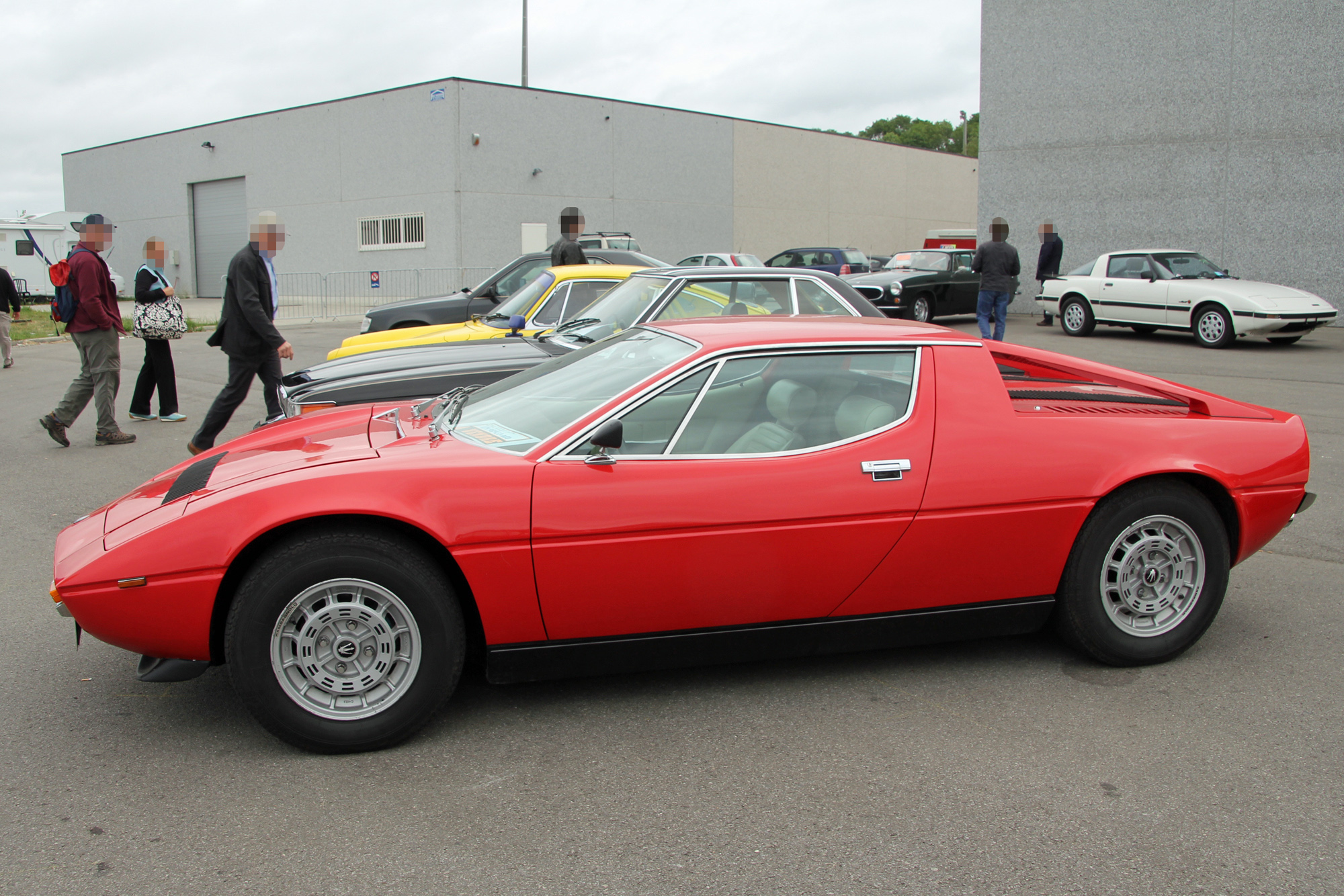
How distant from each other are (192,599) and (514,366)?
133 inches

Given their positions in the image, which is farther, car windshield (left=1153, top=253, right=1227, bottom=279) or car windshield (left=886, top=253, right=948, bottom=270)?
car windshield (left=886, top=253, right=948, bottom=270)

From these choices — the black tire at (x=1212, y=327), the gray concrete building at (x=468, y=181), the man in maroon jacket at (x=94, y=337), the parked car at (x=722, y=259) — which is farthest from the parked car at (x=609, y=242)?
the man in maroon jacket at (x=94, y=337)

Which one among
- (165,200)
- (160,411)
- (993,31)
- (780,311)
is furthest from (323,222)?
(780,311)

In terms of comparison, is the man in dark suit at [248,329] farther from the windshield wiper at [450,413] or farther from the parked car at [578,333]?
the windshield wiper at [450,413]

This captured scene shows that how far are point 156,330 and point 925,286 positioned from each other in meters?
13.2

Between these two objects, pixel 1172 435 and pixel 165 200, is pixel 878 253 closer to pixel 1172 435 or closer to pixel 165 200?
pixel 165 200

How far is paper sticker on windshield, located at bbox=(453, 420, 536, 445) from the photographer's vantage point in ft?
11.1

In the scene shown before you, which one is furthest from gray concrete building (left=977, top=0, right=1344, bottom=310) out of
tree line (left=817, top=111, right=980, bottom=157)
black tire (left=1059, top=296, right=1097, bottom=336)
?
tree line (left=817, top=111, right=980, bottom=157)

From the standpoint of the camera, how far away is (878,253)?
42.4 metres

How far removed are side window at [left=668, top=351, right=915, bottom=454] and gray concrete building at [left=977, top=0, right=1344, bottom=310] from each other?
18502 millimetres

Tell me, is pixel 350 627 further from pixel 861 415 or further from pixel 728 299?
pixel 728 299

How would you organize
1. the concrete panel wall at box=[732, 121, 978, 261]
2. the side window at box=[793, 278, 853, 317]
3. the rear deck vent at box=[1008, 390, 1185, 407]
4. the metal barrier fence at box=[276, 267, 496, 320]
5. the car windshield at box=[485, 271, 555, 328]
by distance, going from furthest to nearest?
the concrete panel wall at box=[732, 121, 978, 261] < the metal barrier fence at box=[276, 267, 496, 320] < the car windshield at box=[485, 271, 555, 328] < the side window at box=[793, 278, 853, 317] < the rear deck vent at box=[1008, 390, 1185, 407]

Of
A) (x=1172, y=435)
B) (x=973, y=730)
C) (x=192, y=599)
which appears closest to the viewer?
(x=192, y=599)

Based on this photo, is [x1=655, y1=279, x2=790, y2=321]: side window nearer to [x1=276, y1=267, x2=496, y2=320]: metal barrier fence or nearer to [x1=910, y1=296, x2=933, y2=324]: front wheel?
[x1=910, y1=296, x2=933, y2=324]: front wheel
